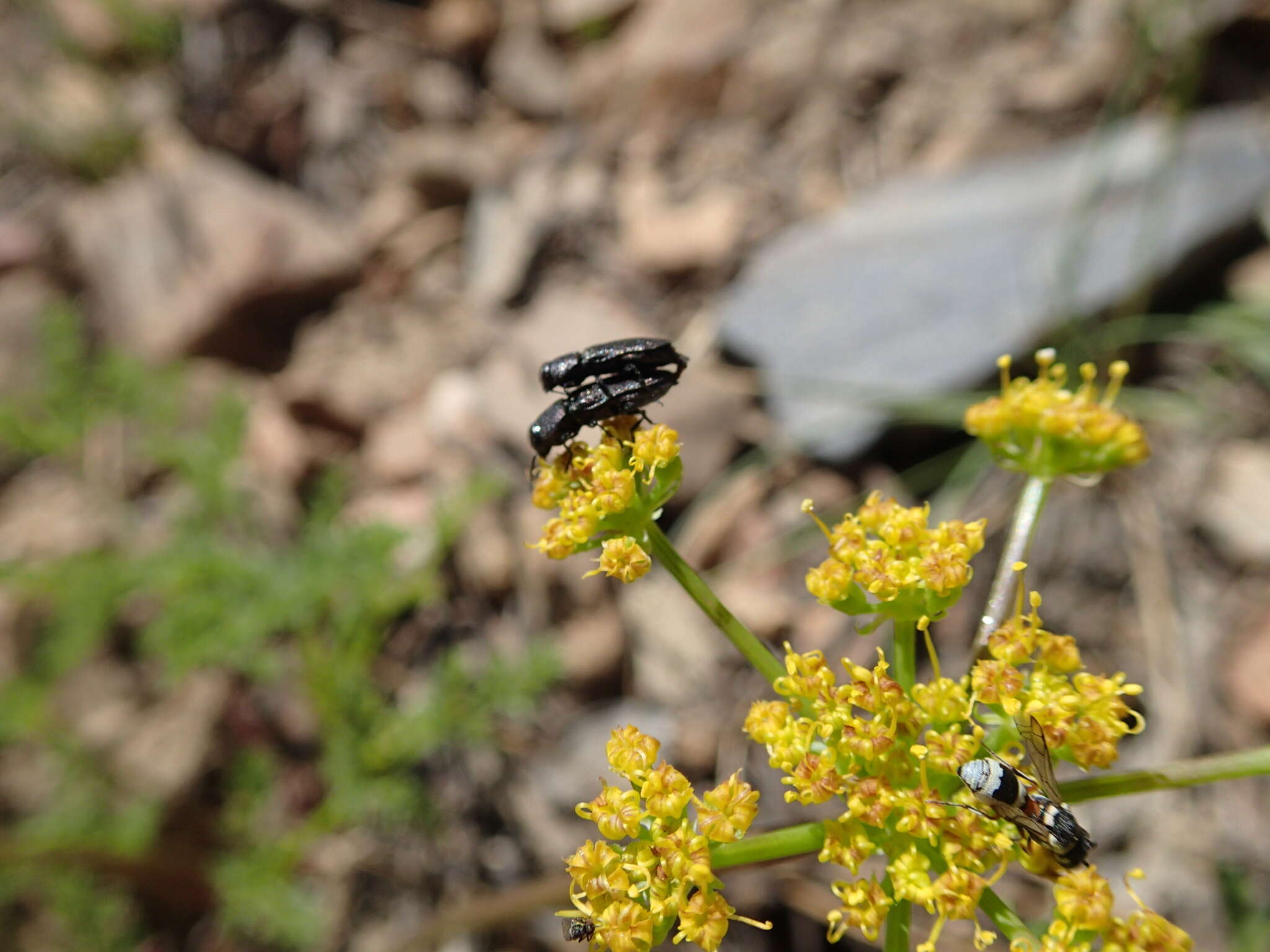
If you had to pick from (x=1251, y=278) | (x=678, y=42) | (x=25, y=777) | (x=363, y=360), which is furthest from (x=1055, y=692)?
(x=678, y=42)

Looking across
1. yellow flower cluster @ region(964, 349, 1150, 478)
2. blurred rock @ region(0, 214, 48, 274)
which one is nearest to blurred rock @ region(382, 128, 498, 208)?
blurred rock @ region(0, 214, 48, 274)

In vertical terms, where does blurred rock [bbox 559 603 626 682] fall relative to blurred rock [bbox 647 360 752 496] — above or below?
below

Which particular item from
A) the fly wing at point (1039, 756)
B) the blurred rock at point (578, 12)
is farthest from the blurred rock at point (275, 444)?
the fly wing at point (1039, 756)

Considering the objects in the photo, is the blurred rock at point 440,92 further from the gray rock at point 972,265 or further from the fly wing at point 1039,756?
the fly wing at point 1039,756

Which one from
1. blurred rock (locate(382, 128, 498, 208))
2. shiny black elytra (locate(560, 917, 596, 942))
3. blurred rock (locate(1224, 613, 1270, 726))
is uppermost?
blurred rock (locate(382, 128, 498, 208))

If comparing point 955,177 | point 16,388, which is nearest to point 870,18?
point 955,177

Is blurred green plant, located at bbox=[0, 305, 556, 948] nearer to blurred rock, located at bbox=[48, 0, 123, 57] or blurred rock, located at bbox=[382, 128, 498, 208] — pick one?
blurred rock, located at bbox=[382, 128, 498, 208]

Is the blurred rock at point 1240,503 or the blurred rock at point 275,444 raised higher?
the blurred rock at point 275,444

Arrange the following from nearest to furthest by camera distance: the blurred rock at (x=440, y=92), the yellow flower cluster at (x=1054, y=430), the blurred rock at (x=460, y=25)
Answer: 1. the yellow flower cluster at (x=1054, y=430)
2. the blurred rock at (x=440, y=92)
3. the blurred rock at (x=460, y=25)
